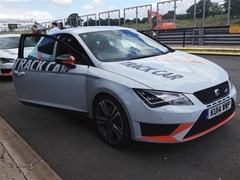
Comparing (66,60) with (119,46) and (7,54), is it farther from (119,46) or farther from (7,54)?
(7,54)

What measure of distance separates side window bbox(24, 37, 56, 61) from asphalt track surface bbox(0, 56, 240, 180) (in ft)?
3.65

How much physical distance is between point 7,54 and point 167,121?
6870mm

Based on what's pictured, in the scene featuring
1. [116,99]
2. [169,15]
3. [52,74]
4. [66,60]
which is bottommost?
[116,99]

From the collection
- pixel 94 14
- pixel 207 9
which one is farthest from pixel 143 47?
pixel 94 14

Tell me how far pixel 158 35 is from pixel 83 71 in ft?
55.2

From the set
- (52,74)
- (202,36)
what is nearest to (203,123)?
(52,74)

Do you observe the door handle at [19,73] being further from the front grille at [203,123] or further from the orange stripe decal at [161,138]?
the front grille at [203,123]

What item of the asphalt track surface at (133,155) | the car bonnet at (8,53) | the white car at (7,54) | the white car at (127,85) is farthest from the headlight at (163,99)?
the car bonnet at (8,53)

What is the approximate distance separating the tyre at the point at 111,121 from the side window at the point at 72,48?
0.71 m

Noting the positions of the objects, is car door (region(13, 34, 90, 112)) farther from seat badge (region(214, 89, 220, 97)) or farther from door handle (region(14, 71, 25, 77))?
seat badge (region(214, 89, 220, 97))

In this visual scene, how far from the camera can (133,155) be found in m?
3.25

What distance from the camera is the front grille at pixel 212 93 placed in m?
2.96

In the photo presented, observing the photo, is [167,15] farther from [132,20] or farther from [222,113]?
[222,113]

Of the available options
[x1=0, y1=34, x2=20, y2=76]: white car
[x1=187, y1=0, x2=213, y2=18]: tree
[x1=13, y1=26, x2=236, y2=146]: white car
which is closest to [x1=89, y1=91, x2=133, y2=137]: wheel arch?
[x1=13, y1=26, x2=236, y2=146]: white car
